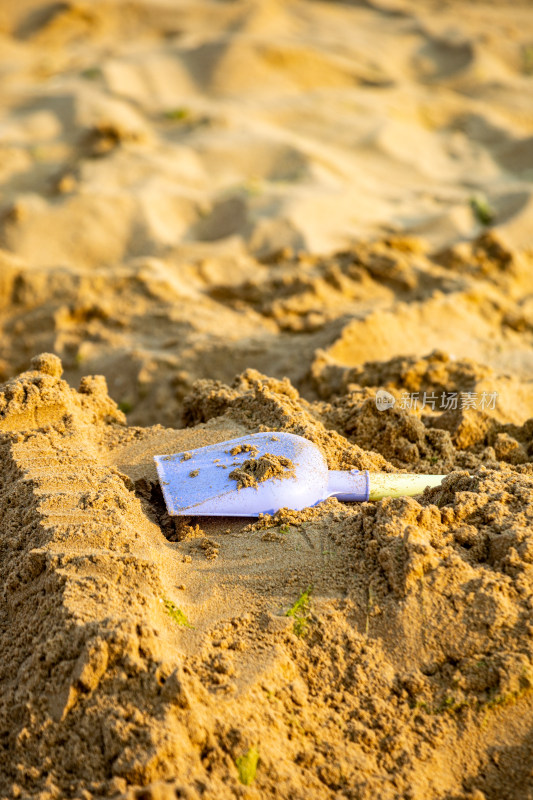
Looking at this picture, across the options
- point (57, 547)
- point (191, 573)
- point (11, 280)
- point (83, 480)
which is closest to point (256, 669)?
point (191, 573)

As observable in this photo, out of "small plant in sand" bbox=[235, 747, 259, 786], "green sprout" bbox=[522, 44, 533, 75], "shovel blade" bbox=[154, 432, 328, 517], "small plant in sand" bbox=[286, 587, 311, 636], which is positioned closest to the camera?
"small plant in sand" bbox=[235, 747, 259, 786]

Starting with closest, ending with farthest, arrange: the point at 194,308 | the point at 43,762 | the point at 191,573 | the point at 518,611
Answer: the point at 43,762, the point at 518,611, the point at 191,573, the point at 194,308

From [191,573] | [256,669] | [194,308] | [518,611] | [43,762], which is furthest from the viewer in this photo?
[194,308]

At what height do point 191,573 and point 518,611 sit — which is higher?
point 518,611

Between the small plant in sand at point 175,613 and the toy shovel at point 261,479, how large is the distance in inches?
14.5

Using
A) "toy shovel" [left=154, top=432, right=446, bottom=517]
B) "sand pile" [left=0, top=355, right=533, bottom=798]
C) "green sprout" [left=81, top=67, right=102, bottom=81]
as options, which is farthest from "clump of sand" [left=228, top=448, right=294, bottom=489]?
"green sprout" [left=81, top=67, right=102, bottom=81]

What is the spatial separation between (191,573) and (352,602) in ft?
1.36

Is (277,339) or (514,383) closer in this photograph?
(514,383)

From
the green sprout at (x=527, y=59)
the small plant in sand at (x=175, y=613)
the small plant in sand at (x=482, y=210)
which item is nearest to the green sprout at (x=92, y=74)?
the small plant in sand at (x=482, y=210)

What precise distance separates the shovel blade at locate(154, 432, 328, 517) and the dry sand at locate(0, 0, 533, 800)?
6 cm

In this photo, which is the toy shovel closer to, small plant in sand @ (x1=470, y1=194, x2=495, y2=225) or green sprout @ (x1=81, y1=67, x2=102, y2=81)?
small plant in sand @ (x1=470, y1=194, x2=495, y2=225)

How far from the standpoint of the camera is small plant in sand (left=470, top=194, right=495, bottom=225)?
512cm

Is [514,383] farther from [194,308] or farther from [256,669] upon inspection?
[256,669]

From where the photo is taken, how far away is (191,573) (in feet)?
6.22
